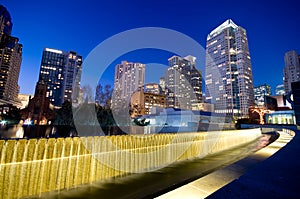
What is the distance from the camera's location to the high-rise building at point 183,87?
5753 inches

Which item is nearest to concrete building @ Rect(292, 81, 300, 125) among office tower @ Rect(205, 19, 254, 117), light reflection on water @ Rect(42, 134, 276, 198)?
light reflection on water @ Rect(42, 134, 276, 198)

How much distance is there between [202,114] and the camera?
49031 mm

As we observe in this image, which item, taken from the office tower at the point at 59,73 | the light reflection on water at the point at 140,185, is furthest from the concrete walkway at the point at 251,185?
the office tower at the point at 59,73

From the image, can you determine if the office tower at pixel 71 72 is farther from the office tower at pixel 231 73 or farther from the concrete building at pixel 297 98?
the concrete building at pixel 297 98

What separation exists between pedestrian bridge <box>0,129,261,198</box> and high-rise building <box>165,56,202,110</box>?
134 metres

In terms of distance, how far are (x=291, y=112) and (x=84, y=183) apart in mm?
58444

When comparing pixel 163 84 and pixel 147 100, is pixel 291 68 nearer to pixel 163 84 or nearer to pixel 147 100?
pixel 163 84

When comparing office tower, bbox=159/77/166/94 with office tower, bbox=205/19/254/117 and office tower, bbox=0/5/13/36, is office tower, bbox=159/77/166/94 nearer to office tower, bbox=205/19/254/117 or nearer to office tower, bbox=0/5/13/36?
office tower, bbox=205/19/254/117

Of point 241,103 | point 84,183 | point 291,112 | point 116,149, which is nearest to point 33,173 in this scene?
point 84,183

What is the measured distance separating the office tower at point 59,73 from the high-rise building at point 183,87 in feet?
260

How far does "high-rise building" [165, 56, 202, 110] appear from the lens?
146 m

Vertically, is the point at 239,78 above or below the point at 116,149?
above

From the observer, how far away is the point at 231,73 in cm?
11900

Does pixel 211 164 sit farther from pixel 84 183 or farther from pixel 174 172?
pixel 84 183
